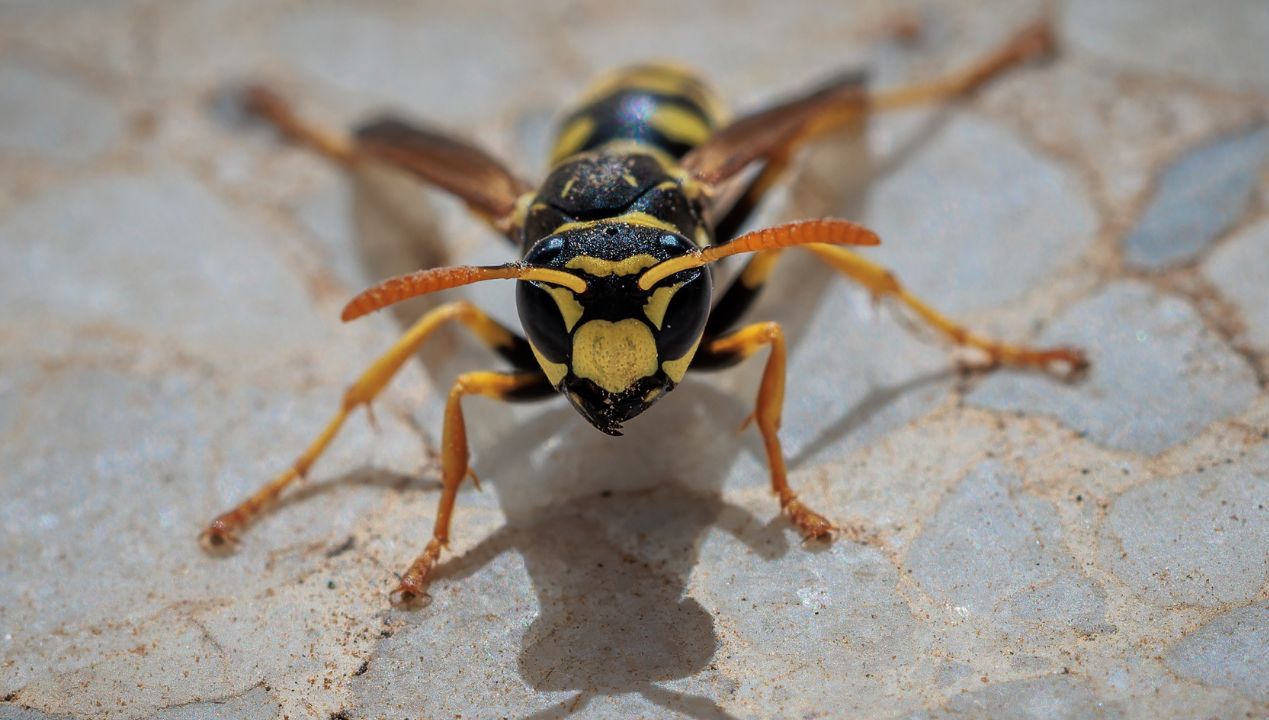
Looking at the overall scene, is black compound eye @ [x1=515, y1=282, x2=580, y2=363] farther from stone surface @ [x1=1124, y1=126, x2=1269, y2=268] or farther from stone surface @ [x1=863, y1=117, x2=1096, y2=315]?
stone surface @ [x1=1124, y1=126, x2=1269, y2=268]

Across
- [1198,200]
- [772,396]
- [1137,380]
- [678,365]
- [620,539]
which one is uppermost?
[678,365]

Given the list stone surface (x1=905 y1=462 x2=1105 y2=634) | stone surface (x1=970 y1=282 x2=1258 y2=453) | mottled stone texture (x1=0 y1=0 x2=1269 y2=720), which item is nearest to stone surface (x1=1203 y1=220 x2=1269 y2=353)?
mottled stone texture (x1=0 y1=0 x2=1269 y2=720)

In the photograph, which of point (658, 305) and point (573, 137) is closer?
point (658, 305)

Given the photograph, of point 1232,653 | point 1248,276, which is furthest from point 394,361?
point 1248,276

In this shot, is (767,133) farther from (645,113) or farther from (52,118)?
(52,118)

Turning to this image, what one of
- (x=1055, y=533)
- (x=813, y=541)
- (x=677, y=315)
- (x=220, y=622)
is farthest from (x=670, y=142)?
(x=220, y=622)

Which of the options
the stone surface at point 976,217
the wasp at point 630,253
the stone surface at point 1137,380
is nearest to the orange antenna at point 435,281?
the wasp at point 630,253

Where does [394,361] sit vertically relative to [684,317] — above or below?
below

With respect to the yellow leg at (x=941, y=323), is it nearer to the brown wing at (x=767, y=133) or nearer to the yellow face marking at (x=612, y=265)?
the brown wing at (x=767, y=133)
